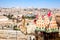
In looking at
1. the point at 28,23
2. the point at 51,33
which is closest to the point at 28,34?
the point at 28,23

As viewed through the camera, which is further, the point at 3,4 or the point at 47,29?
the point at 3,4

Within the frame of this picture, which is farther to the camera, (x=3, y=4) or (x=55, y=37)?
(x=3, y=4)

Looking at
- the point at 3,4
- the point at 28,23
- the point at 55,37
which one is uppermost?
the point at 3,4

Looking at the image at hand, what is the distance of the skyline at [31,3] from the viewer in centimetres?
284

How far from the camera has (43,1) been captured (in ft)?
9.41

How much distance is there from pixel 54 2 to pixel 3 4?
31.8 inches

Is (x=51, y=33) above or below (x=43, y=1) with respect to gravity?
below

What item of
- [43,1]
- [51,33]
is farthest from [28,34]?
[43,1]

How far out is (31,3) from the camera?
2865 millimetres

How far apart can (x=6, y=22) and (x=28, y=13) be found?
14.7 inches

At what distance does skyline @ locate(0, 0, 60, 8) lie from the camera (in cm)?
284

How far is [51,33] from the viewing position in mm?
2709

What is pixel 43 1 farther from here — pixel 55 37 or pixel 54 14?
pixel 55 37

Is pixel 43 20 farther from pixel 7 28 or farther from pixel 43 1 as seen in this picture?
pixel 7 28
